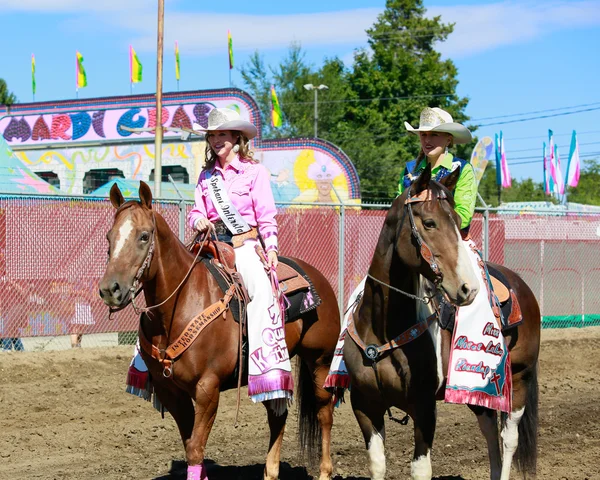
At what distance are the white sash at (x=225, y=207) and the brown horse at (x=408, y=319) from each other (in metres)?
1.11

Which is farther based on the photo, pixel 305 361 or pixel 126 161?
pixel 126 161

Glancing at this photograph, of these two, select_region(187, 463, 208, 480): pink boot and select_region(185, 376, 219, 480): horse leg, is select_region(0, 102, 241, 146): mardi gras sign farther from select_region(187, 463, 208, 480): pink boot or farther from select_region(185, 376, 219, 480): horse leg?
select_region(187, 463, 208, 480): pink boot

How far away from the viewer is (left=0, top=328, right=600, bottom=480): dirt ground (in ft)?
21.6

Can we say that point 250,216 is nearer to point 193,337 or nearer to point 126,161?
point 193,337

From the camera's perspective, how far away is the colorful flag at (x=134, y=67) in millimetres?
28484

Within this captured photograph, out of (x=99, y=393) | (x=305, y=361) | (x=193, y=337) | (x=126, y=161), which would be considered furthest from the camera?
(x=126, y=161)

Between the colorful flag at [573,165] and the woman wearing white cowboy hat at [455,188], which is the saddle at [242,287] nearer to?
the woman wearing white cowboy hat at [455,188]

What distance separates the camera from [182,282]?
525 centimetres

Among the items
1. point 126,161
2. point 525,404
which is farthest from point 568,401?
point 126,161

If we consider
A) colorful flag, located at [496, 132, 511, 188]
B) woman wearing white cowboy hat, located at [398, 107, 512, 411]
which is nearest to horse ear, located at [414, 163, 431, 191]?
woman wearing white cowboy hat, located at [398, 107, 512, 411]

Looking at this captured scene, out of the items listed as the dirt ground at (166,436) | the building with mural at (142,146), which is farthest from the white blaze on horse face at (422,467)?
the building with mural at (142,146)

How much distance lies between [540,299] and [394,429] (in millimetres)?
9116

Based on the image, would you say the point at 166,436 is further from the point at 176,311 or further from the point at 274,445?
the point at 176,311

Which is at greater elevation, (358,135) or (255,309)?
(358,135)
